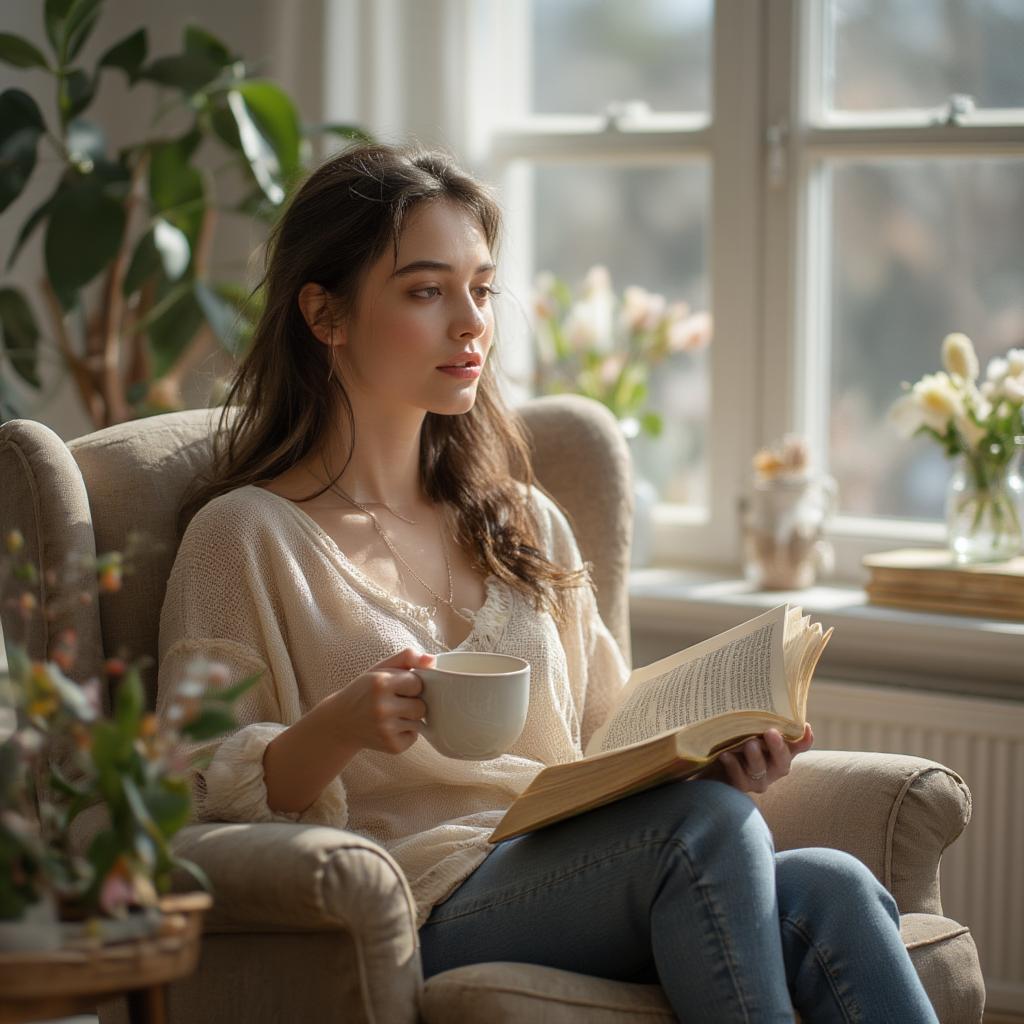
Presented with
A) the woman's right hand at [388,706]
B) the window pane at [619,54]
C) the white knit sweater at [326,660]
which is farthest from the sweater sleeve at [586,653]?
the window pane at [619,54]

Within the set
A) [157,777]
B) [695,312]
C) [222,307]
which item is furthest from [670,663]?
[695,312]

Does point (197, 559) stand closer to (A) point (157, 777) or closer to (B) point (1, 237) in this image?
(A) point (157, 777)

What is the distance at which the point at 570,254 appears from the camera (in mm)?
2896

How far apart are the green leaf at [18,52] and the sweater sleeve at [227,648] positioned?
39.5 inches

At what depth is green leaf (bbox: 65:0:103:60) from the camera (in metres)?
2.18

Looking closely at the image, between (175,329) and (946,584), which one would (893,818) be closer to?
(946,584)

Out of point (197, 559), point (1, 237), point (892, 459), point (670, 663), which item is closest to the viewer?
point (197, 559)

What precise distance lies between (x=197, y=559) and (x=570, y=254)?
4.99ft

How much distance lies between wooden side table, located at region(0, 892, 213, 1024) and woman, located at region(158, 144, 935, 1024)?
0.27m

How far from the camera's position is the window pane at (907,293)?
2482mm

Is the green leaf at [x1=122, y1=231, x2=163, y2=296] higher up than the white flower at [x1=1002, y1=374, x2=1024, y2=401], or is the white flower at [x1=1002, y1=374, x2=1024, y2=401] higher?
the green leaf at [x1=122, y1=231, x2=163, y2=296]

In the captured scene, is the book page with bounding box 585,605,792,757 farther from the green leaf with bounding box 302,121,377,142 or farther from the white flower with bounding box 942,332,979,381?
the green leaf with bounding box 302,121,377,142

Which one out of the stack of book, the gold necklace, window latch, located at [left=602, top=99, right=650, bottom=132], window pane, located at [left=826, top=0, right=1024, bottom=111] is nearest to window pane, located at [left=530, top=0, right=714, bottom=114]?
window latch, located at [left=602, top=99, right=650, bottom=132]

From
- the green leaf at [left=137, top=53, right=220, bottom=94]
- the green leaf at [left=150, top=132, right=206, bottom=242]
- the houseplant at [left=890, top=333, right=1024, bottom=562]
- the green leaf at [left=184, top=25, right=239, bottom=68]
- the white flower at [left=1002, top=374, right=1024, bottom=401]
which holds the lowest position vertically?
the houseplant at [left=890, top=333, right=1024, bottom=562]
